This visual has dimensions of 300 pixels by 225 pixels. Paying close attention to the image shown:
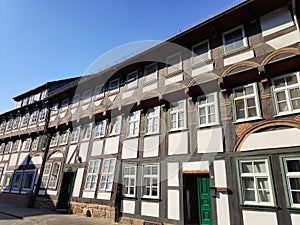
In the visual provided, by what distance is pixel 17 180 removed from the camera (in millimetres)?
17125

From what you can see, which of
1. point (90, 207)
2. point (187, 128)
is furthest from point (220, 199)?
point (90, 207)

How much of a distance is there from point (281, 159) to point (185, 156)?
133 inches

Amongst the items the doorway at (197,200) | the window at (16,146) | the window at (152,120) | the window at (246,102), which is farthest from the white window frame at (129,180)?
the window at (16,146)

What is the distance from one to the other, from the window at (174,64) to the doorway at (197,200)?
16.4 ft

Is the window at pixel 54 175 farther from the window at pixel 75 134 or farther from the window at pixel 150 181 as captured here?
the window at pixel 150 181

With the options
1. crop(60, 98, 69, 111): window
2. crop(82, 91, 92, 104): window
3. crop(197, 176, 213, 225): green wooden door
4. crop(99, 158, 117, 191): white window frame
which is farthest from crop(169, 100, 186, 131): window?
crop(60, 98, 69, 111): window

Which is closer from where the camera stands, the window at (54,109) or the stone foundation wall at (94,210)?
the stone foundation wall at (94,210)

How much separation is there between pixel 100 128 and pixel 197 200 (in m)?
7.19

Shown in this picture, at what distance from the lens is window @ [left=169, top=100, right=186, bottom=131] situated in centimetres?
923

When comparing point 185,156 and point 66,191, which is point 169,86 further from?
point 66,191

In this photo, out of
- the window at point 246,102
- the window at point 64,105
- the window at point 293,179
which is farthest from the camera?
the window at point 64,105

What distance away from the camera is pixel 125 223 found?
9336mm

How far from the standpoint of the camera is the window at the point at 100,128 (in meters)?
12.6

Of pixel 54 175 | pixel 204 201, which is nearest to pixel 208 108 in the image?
pixel 204 201
